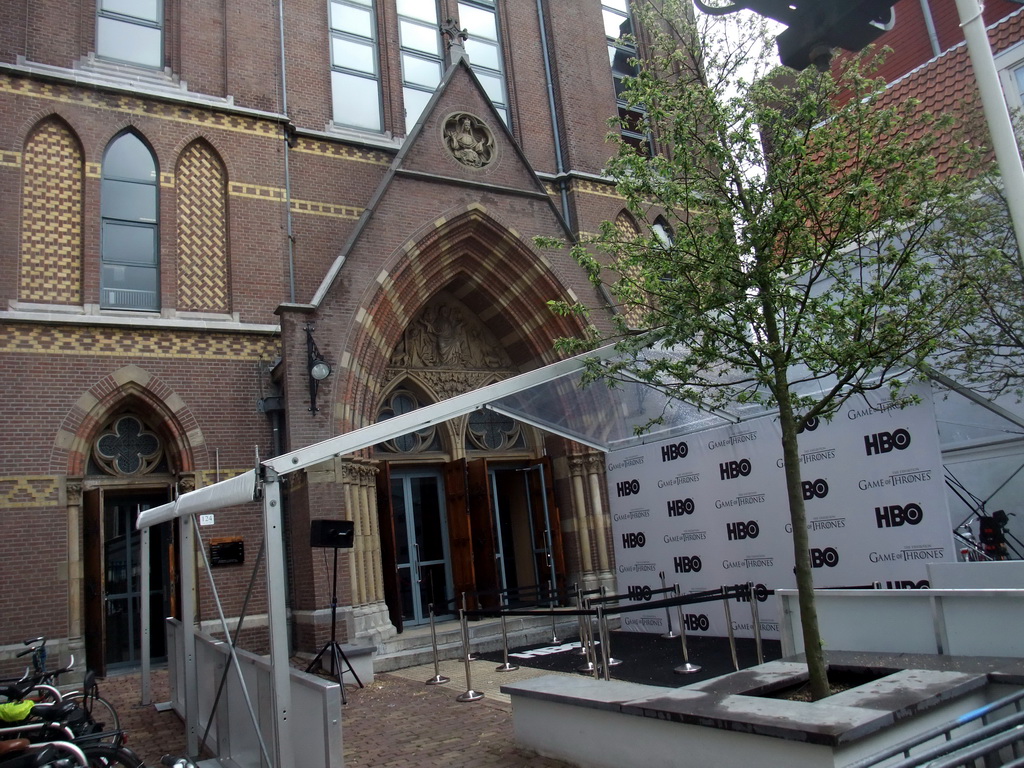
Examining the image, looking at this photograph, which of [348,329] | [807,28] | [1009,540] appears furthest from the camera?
[1009,540]

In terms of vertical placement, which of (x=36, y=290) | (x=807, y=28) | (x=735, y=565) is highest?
(x=36, y=290)

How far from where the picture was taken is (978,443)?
16.5m

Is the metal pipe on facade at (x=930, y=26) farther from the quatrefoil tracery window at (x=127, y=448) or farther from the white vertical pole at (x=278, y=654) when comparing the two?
the white vertical pole at (x=278, y=654)

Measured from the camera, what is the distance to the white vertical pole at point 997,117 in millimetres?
4684

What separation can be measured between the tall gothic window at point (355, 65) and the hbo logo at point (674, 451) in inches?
318

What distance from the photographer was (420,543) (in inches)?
552

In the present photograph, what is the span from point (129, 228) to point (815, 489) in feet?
35.5

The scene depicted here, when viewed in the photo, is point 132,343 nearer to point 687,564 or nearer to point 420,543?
point 420,543

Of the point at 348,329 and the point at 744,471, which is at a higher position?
the point at 348,329

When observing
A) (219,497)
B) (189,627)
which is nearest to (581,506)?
(189,627)

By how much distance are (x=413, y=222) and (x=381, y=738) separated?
8388mm

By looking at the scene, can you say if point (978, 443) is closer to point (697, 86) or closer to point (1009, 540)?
point (1009, 540)

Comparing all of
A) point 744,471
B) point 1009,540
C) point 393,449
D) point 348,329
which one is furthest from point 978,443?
point 348,329

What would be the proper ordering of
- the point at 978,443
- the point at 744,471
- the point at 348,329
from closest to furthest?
the point at 744,471 → the point at 348,329 → the point at 978,443
